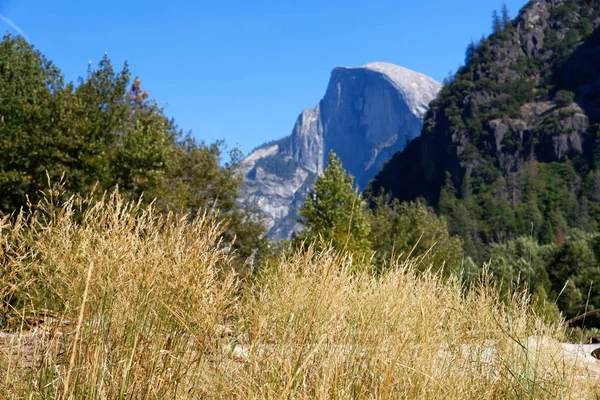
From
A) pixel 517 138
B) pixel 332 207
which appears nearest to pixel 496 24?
pixel 517 138

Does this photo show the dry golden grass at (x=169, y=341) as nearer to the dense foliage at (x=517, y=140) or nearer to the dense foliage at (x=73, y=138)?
the dense foliage at (x=73, y=138)

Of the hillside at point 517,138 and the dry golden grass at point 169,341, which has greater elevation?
the hillside at point 517,138

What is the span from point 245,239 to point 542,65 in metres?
107

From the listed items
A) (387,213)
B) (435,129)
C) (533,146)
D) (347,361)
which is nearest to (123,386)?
(347,361)

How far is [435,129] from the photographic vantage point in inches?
4205

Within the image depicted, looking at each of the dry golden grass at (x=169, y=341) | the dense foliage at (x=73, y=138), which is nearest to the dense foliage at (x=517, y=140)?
the dense foliage at (x=73, y=138)

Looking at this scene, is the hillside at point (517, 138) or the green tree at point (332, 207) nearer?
the green tree at point (332, 207)

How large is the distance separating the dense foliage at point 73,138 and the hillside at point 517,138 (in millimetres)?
53782

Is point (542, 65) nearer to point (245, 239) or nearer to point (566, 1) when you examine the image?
point (566, 1)

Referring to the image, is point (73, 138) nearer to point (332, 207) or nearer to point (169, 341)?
point (332, 207)

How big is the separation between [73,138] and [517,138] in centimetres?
9220

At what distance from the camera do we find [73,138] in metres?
15.2

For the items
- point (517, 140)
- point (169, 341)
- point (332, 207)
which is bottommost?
point (169, 341)

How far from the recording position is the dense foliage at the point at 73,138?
14.9 m
